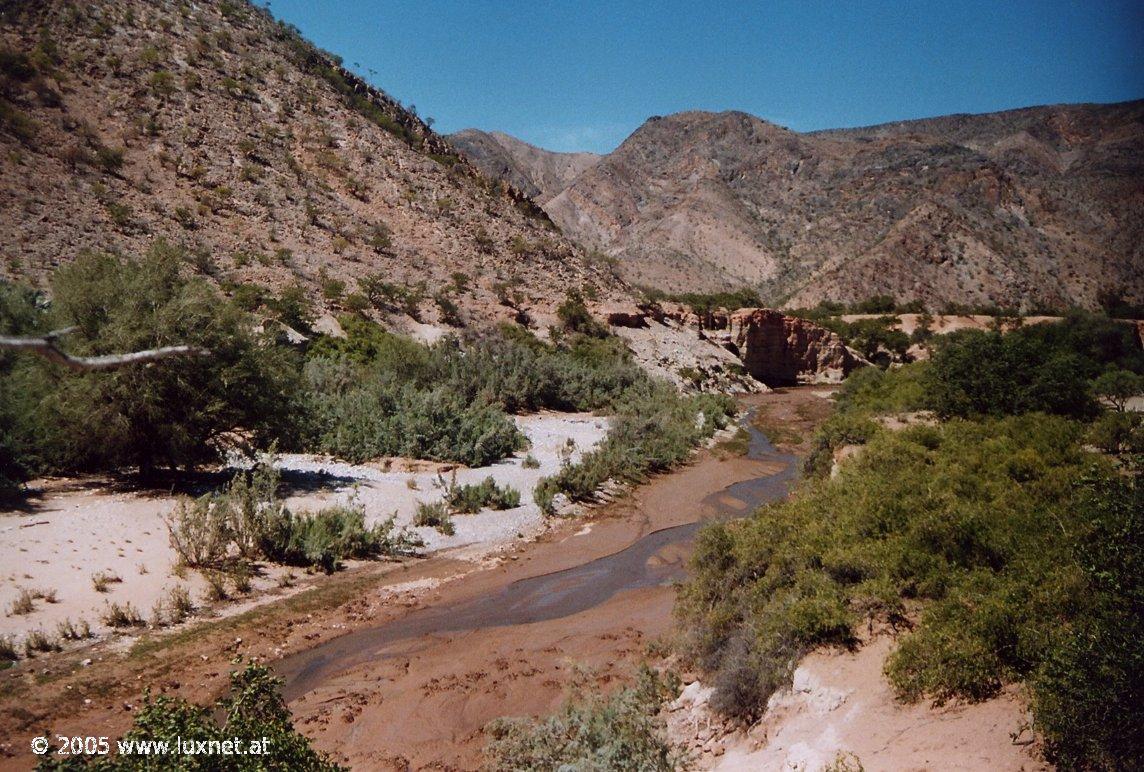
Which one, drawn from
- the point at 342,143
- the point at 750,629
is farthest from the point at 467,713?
the point at 342,143

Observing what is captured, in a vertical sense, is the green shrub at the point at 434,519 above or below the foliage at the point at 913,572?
below

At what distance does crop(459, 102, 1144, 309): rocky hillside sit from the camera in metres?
72.8

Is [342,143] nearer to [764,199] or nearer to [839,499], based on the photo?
[839,499]

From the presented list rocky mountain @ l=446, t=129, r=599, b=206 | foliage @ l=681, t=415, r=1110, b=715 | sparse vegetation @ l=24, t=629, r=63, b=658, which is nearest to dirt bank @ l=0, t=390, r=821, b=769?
sparse vegetation @ l=24, t=629, r=63, b=658

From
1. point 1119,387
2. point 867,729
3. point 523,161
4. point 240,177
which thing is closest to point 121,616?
point 867,729

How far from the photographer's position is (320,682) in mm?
7906

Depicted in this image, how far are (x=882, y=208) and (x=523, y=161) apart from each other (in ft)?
330

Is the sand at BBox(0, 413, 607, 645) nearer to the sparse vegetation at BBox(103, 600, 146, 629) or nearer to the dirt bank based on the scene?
the sparse vegetation at BBox(103, 600, 146, 629)

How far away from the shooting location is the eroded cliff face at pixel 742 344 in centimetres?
3988

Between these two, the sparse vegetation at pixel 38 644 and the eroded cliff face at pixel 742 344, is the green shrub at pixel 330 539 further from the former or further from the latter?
the eroded cliff face at pixel 742 344

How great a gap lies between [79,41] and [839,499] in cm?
4724

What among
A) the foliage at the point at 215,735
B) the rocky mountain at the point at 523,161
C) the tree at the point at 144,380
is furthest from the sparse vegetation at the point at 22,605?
the rocky mountain at the point at 523,161

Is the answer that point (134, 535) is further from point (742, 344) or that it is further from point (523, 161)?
point (523, 161)

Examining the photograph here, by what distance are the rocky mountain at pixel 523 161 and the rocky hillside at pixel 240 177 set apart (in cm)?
9256
